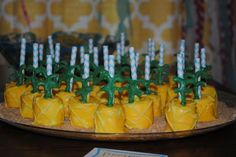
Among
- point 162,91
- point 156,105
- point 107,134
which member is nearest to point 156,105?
point 156,105

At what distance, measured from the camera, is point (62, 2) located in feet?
7.53

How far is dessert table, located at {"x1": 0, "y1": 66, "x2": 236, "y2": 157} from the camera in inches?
35.7

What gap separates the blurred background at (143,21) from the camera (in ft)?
7.53

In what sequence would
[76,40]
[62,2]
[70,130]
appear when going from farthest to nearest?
[62,2], [76,40], [70,130]

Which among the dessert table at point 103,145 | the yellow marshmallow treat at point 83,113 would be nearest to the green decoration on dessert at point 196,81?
the dessert table at point 103,145

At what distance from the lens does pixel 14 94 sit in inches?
47.1

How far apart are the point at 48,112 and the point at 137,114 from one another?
0.21 metres

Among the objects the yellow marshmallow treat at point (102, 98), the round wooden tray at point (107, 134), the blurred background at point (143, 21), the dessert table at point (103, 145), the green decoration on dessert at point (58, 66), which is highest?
the blurred background at point (143, 21)

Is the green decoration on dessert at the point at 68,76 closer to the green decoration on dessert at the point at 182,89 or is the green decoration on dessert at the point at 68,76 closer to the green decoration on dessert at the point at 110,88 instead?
the green decoration on dessert at the point at 110,88

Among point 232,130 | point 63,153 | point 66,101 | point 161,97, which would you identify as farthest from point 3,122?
point 232,130

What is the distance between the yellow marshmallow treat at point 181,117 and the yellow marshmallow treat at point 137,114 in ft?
0.17

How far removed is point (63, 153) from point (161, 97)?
42 cm

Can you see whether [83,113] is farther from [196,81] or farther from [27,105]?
[196,81]

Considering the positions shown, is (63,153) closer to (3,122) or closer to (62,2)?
(3,122)
